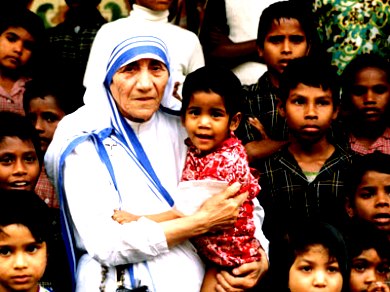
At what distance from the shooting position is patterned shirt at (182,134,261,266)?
4.84 metres

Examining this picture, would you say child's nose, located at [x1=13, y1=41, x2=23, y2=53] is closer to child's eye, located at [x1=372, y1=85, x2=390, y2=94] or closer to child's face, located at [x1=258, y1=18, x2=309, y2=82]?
child's face, located at [x1=258, y1=18, x2=309, y2=82]

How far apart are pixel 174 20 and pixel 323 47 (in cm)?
136

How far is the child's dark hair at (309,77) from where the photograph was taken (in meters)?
5.44

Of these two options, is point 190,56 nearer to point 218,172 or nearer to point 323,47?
point 323,47

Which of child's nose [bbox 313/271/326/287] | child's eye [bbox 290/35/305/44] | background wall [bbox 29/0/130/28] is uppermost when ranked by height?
background wall [bbox 29/0/130/28]

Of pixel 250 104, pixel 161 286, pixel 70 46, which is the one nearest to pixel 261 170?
pixel 250 104

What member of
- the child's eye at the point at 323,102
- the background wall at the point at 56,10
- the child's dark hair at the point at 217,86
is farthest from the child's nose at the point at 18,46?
the child's eye at the point at 323,102

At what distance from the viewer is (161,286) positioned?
4766 mm

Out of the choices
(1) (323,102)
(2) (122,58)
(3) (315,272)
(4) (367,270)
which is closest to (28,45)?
(2) (122,58)

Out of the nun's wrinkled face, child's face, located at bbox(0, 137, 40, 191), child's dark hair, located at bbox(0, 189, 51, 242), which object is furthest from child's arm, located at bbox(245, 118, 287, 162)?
child's dark hair, located at bbox(0, 189, 51, 242)

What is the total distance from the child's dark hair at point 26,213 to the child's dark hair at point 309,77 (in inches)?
59.8

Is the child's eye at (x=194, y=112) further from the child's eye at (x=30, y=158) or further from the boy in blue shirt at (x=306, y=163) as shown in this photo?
the child's eye at (x=30, y=158)

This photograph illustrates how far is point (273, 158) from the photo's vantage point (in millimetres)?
5461

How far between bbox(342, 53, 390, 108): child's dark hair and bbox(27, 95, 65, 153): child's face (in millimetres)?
1643
